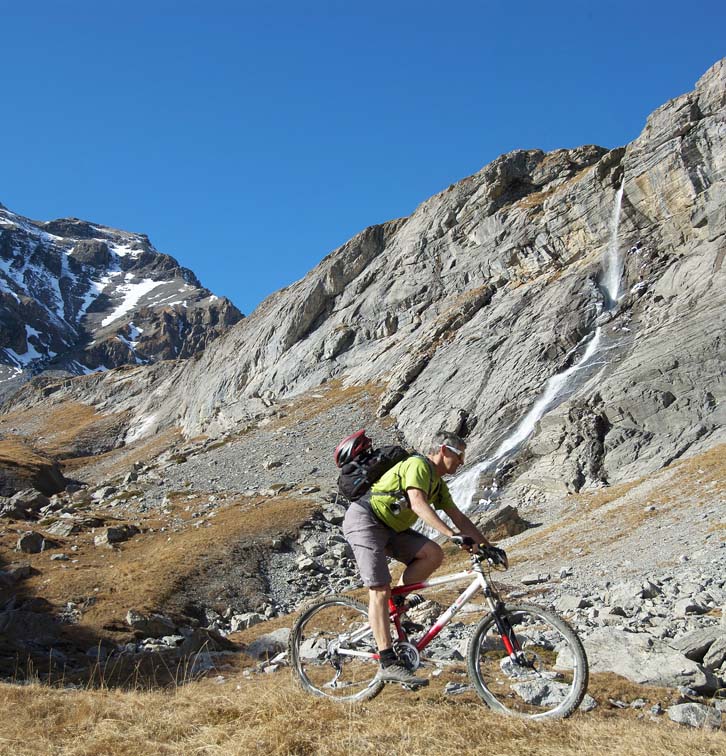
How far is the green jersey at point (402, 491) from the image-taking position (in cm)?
701

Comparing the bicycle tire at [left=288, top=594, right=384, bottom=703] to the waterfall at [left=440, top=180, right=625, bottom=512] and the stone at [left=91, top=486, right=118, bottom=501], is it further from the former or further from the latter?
the stone at [left=91, top=486, right=118, bottom=501]

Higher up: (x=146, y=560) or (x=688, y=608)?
(x=146, y=560)

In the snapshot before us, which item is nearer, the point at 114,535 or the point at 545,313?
the point at 114,535

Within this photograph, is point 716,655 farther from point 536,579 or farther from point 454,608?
point 536,579

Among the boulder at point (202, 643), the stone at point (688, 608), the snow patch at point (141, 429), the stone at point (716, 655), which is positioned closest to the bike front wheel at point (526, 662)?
the stone at point (716, 655)

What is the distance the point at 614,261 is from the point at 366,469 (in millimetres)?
57518

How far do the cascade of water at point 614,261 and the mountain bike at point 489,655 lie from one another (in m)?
51.8

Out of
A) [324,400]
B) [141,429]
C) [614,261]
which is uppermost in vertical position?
[141,429]

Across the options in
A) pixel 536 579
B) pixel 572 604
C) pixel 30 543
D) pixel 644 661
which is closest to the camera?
pixel 644 661

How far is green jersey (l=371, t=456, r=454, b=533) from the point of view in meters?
7.01

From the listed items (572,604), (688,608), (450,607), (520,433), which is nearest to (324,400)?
(520,433)

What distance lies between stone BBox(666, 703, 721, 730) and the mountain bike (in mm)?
1305

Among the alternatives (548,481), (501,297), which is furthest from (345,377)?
(548,481)

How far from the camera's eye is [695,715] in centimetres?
634
